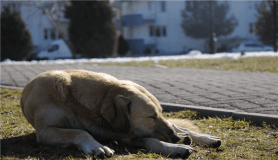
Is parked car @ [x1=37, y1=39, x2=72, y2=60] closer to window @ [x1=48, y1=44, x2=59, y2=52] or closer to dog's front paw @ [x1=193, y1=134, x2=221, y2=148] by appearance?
window @ [x1=48, y1=44, x2=59, y2=52]

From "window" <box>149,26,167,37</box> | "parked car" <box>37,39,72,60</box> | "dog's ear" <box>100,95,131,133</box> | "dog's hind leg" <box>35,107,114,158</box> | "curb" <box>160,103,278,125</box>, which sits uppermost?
"window" <box>149,26,167,37</box>

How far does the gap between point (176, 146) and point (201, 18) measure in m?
40.6

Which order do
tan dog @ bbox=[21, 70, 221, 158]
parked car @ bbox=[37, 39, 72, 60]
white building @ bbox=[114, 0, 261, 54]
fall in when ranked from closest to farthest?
tan dog @ bbox=[21, 70, 221, 158], parked car @ bbox=[37, 39, 72, 60], white building @ bbox=[114, 0, 261, 54]

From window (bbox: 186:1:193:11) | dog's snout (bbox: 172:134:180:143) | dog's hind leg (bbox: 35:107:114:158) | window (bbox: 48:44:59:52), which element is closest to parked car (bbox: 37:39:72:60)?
window (bbox: 48:44:59:52)

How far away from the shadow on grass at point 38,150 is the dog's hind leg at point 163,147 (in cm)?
7

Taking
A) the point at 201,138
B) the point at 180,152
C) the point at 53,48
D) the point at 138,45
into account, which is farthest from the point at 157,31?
the point at 180,152

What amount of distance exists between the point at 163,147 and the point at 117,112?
1.86ft

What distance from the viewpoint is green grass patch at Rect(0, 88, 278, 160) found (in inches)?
107

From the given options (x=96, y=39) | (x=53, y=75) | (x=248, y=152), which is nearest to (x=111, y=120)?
(x=53, y=75)

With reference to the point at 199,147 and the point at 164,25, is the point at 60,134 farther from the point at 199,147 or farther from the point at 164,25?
the point at 164,25

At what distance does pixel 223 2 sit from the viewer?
42094mm

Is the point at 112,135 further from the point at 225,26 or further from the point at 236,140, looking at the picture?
the point at 225,26

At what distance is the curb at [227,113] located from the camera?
3771mm

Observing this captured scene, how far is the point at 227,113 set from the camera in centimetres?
415
